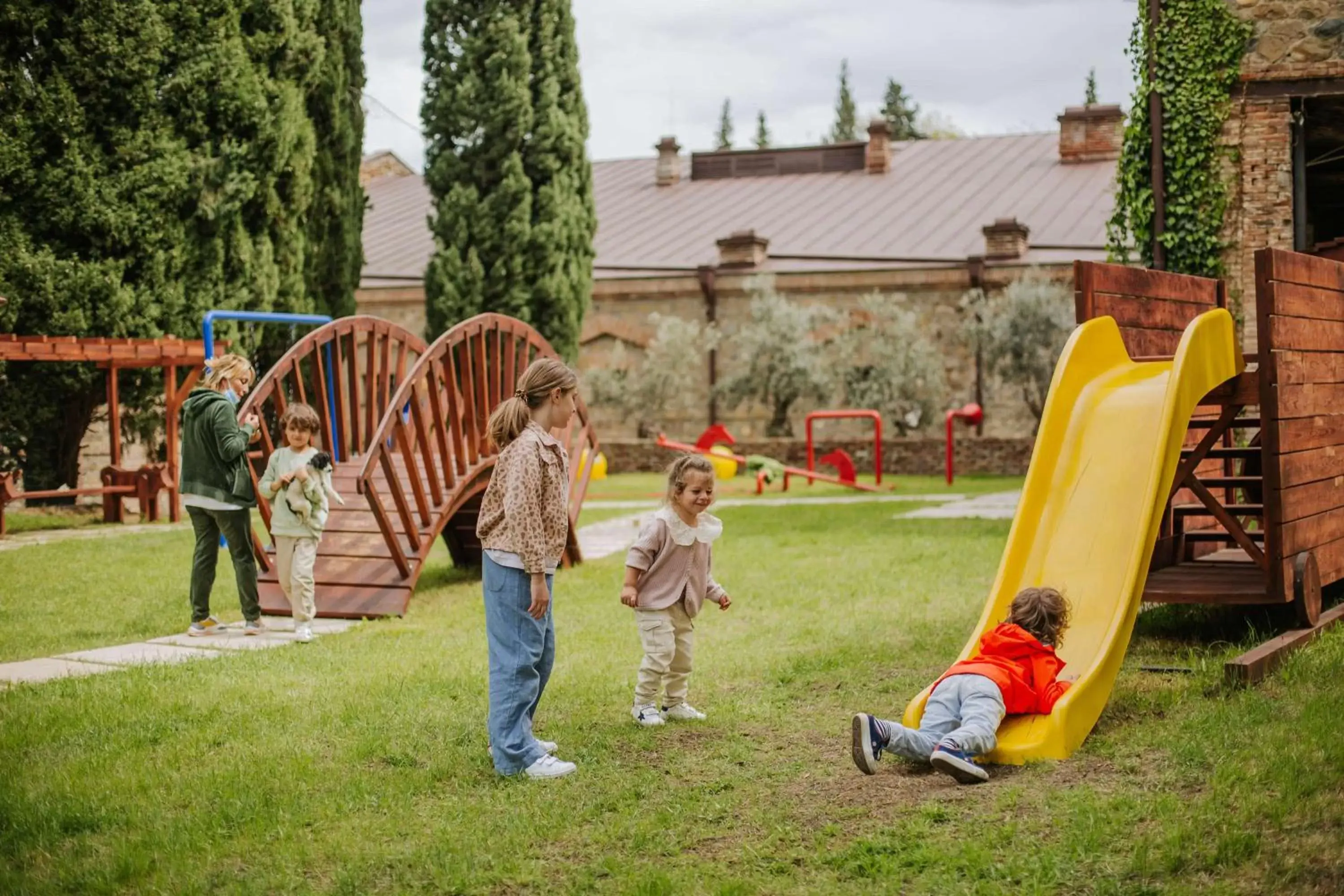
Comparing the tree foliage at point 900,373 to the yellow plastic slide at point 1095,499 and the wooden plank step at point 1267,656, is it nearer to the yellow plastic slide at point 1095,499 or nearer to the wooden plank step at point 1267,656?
the yellow plastic slide at point 1095,499

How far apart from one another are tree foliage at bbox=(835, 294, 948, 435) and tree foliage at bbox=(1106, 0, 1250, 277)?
519 inches

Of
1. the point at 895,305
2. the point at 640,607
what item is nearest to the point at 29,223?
the point at 640,607

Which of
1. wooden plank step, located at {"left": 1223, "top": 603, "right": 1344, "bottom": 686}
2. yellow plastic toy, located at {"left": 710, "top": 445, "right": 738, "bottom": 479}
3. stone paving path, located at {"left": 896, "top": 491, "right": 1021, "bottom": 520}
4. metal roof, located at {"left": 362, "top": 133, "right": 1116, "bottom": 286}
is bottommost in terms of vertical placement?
stone paving path, located at {"left": 896, "top": 491, "right": 1021, "bottom": 520}

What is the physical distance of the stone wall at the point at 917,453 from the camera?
24.5 meters

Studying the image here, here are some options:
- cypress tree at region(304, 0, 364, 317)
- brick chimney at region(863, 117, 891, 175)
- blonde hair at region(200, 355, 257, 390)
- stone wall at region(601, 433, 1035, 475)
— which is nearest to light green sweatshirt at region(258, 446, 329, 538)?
blonde hair at region(200, 355, 257, 390)

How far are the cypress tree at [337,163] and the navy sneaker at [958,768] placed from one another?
16.3 m

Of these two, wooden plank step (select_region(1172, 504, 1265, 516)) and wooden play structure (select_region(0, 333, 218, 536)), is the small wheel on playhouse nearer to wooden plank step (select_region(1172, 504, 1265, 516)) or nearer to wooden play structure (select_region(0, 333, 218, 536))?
wooden plank step (select_region(1172, 504, 1265, 516))

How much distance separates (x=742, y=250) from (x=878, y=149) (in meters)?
6.30

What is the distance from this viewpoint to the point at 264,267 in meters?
18.1

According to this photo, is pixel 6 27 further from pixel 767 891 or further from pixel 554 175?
pixel 767 891

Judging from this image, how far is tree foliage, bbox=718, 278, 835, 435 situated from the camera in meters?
26.0

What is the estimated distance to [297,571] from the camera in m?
8.68

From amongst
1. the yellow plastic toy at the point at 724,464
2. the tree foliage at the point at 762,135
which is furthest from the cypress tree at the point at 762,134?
the yellow plastic toy at the point at 724,464

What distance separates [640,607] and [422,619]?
3.67m
